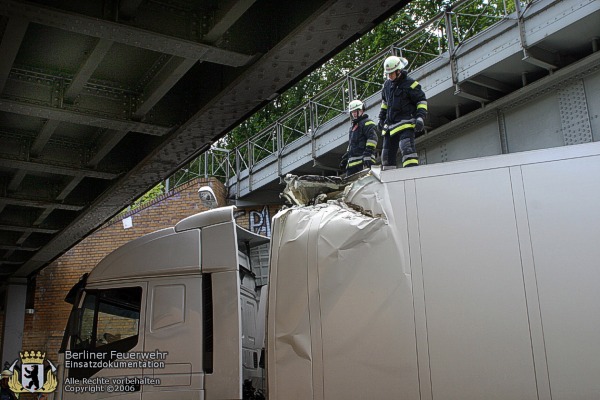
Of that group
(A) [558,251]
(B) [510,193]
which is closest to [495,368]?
(A) [558,251]

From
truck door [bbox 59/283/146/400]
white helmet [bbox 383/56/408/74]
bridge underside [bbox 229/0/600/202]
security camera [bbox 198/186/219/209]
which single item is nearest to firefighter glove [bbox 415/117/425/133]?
white helmet [bbox 383/56/408/74]

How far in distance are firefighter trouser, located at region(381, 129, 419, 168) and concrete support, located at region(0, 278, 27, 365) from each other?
11.7 m

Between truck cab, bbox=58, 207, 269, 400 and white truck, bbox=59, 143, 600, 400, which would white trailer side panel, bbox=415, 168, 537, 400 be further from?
Result: truck cab, bbox=58, 207, 269, 400

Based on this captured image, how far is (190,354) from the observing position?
5855 mm

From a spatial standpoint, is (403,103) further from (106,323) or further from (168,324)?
(106,323)

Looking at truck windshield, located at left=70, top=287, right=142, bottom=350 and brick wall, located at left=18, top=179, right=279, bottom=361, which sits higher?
brick wall, located at left=18, top=179, right=279, bottom=361

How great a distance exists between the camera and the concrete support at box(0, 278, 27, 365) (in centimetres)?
1494

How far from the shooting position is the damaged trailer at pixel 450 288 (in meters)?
4.64

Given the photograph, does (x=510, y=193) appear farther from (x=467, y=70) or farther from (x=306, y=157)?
(x=306, y=157)

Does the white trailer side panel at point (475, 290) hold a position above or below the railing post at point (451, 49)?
below

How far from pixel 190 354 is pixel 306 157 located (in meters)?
8.15

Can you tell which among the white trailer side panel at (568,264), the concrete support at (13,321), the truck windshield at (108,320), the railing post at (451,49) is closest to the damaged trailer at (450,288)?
the white trailer side panel at (568,264)

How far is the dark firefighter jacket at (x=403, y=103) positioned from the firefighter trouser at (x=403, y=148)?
0.10m

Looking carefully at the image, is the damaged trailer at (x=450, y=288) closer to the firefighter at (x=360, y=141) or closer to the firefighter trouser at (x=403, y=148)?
the firefighter trouser at (x=403, y=148)
